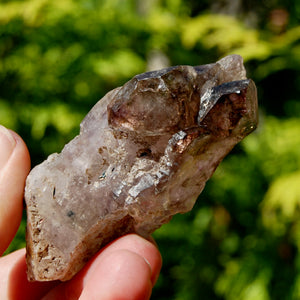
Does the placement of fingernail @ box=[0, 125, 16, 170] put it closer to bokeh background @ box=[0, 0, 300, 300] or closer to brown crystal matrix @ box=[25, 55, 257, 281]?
brown crystal matrix @ box=[25, 55, 257, 281]

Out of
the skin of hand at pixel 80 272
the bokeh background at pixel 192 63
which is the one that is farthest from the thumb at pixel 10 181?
the bokeh background at pixel 192 63

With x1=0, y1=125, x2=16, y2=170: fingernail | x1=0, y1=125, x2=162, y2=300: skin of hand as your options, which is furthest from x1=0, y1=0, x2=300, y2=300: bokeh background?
x1=0, y1=125, x2=16, y2=170: fingernail

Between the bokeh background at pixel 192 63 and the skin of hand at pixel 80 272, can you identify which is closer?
the skin of hand at pixel 80 272

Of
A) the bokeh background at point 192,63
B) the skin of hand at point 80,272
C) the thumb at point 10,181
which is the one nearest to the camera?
the skin of hand at point 80,272

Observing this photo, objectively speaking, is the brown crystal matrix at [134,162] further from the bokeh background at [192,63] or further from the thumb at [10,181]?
the bokeh background at [192,63]

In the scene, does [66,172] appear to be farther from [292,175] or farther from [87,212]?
[292,175]

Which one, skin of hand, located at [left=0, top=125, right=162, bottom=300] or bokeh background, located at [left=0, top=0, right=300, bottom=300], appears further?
bokeh background, located at [left=0, top=0, right=300, bottom=300]

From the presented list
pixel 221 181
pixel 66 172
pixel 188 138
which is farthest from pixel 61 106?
pixel 188 138
